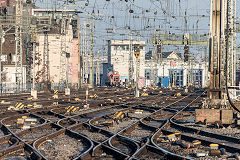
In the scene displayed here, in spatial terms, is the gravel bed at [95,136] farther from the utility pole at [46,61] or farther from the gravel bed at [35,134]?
the utility pole at [46,61]

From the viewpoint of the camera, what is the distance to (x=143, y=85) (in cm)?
7256

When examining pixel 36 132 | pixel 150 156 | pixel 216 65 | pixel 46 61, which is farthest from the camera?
pixel 46 61

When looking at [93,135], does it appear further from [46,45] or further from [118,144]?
[46,45]

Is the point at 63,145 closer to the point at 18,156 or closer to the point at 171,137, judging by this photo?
the point at 18,156

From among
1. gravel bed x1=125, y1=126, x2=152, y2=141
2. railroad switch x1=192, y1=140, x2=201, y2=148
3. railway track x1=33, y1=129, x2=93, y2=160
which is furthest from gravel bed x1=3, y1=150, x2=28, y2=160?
railroad switch x1=192, y1=140, x2=201, y2=148

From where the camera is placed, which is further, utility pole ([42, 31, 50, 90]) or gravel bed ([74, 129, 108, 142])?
utility pole ([42, 31, 50, 90])

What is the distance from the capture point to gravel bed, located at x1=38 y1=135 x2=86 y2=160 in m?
9.90

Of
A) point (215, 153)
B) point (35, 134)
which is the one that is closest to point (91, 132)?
point (35, 134)

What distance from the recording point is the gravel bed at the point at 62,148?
32.5 feet

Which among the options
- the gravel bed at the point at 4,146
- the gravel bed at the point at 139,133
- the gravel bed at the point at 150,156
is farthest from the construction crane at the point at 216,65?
the gravel bed at the point at 4,146

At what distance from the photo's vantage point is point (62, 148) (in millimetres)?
11016

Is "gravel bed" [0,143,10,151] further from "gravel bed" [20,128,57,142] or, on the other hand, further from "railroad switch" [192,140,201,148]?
"railroad switch" [192,140,201,148]

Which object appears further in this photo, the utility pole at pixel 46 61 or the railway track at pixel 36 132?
the utility pole at pixel 46 61

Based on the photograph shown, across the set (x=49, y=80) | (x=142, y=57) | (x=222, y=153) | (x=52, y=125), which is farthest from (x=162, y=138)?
(x=142, y=57)
